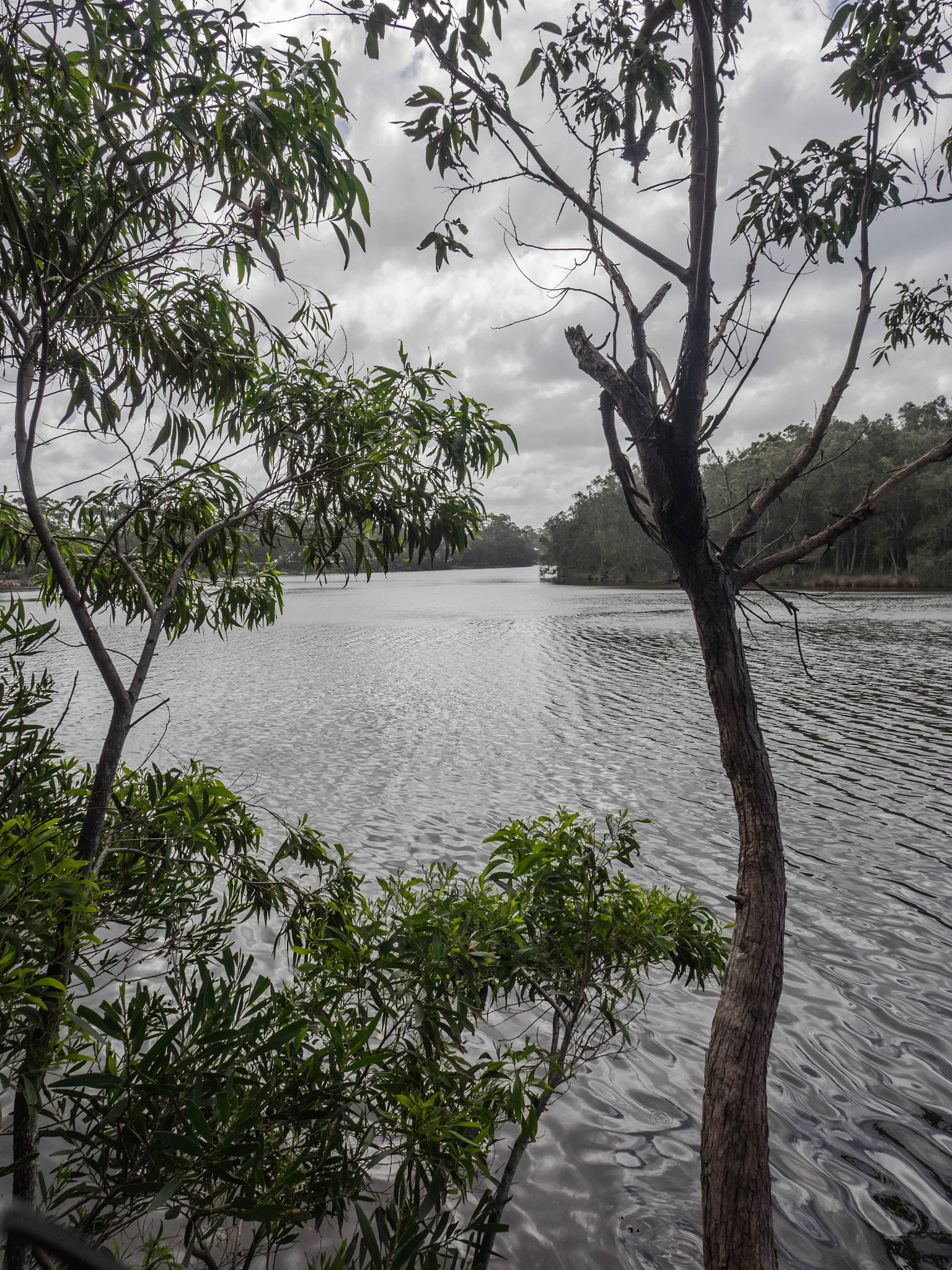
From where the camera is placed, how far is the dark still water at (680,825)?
3.32 meters

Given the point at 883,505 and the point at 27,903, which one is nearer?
the point at 27,903

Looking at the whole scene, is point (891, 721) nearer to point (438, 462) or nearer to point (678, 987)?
point (678, 987)

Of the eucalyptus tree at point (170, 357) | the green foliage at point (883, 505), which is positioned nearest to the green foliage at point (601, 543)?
the green foliage at point (883, 505)

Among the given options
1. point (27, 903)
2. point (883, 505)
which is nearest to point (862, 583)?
point (883, 505)

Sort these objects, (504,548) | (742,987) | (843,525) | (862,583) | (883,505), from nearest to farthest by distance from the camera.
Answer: (843,525), (742,987), (883,505), (862,583), (504,548)

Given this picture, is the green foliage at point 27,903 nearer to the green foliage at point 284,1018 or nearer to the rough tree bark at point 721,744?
the green foliage at point 284,1018

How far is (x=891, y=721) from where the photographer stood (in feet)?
44.2

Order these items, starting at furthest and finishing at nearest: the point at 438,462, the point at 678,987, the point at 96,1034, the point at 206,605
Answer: the point at 678,987 → the point at 206,605 → the point at 438,462 → the point at 96,1034

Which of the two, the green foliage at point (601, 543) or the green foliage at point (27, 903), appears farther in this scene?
the green foliage at point (601, 543)

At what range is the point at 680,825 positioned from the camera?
8.60 metres

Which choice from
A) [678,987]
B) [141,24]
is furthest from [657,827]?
[141,24]

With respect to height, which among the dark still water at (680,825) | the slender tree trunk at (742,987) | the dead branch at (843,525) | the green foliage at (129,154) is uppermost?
the green foliage at (129,154)

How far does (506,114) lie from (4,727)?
2483 mm

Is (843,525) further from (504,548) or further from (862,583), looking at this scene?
(504,548)
